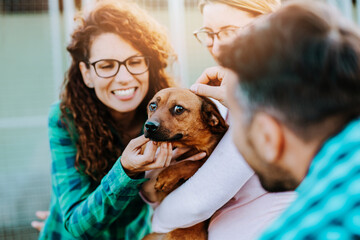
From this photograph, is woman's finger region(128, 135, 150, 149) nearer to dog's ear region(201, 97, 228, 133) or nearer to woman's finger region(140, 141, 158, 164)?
woman's finger region(140, 141, 158, 164)

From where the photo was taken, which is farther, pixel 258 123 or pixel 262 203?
pixel 262 203

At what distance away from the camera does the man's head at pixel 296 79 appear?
29.5 inches

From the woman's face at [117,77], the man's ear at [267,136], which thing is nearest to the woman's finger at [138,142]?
the woman's face at [117,77]

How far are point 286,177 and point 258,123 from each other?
0.15m

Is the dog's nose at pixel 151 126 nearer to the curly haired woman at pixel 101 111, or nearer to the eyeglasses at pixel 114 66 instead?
the curly haired woman at pixel 101 111

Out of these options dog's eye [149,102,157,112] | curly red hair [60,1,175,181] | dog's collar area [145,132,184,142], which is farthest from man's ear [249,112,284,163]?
curly red hair [60,1,175,181]

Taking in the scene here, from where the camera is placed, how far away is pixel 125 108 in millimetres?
2023

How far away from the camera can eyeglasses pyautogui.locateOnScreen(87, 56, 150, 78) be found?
6.45ft

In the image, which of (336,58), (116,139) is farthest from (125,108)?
(336,58)

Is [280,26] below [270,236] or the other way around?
the other way around

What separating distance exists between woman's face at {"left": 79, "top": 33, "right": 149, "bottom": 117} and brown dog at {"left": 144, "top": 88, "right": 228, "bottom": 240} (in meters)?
0.13

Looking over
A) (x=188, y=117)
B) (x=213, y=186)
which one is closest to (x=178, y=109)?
(x=188, y=117)

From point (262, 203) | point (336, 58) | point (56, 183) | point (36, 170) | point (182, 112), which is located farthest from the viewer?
point (36, 170)

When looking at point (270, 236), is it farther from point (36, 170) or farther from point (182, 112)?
point (36, 170)
